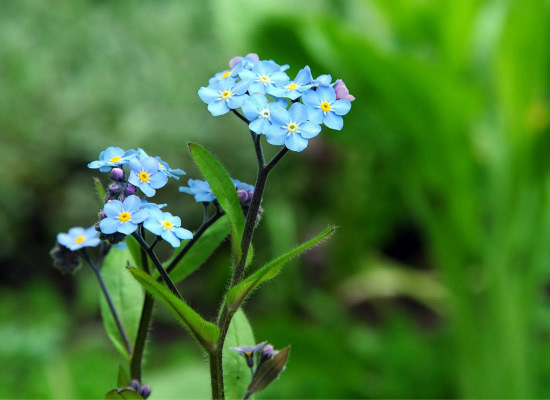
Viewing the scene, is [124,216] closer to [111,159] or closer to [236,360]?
[111,159]

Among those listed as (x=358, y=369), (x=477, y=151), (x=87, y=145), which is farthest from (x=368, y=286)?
(x=87, y=145)

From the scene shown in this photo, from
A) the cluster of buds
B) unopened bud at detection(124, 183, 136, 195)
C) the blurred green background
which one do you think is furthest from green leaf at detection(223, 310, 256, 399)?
the blurred green background

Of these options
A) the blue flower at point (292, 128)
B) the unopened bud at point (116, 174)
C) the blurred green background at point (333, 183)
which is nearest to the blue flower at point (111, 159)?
the unopened bud at point (116, 174)

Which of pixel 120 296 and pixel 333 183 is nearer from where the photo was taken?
pixel 120 296

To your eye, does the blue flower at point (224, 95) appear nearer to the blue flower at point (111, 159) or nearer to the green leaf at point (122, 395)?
the blue flower at point (111, 159)

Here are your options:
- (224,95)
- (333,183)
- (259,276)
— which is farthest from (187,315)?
(333,183)

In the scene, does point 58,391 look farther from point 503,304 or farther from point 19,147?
point 503,304

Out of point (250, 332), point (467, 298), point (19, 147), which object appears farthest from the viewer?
point (19, 147)
